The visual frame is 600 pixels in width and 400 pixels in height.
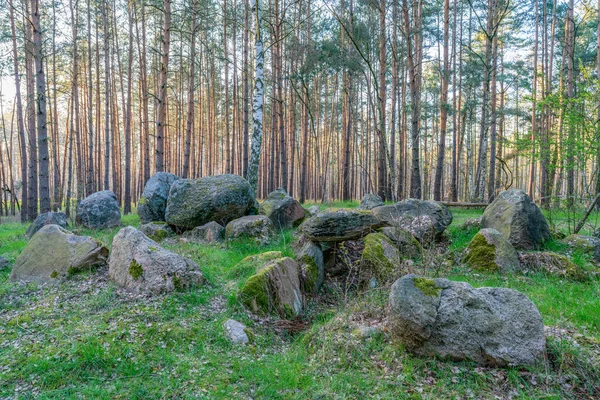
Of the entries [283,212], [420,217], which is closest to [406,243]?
[420,217]

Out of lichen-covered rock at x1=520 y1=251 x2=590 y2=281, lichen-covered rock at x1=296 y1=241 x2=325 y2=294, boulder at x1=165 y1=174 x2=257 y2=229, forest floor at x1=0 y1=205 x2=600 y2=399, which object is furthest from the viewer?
boulder at x1=165 y1=174 x2=257 y2=229

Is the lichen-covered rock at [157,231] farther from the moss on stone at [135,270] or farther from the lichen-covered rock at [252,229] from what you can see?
the moss on stone at [135,270]

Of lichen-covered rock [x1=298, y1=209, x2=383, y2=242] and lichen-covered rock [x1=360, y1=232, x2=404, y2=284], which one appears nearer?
lichen-covered rock [x1=360, y1=232, x2=404, y2=284]

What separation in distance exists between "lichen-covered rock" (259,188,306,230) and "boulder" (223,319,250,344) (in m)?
5.23

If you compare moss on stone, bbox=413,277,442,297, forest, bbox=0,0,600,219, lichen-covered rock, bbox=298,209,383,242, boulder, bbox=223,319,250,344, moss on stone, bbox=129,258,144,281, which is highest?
forest, bbox=0,0,600,219

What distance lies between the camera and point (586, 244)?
7.18 m

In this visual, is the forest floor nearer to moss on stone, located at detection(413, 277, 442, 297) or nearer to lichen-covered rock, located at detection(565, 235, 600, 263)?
moss on stone, located at detection(413, 277, 442, 297)

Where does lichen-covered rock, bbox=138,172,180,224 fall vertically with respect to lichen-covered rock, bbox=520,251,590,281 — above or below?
above

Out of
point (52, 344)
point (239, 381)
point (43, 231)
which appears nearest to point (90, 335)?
point (52, 344)

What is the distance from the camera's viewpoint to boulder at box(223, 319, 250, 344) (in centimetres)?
440

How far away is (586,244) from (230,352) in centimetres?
748

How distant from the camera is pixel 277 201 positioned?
10.4 meters

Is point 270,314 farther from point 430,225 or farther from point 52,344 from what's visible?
point 430,225

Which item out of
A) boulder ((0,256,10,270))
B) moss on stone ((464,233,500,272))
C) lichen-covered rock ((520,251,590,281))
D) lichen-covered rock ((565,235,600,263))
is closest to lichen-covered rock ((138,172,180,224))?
boulder ((0,256,10,270))
